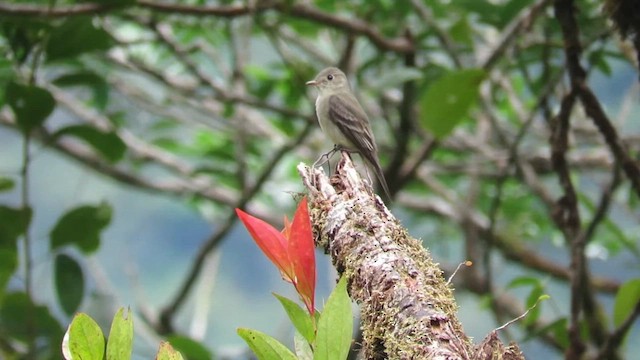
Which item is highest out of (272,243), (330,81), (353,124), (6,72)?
(330,81)

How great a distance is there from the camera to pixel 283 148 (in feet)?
14.0

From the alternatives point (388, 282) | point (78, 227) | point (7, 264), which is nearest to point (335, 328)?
point (388, 282)

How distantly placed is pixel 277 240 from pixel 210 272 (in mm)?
4118

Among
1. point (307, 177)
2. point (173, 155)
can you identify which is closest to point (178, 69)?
point (173, 155)

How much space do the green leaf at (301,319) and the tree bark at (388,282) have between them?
0.32 feet

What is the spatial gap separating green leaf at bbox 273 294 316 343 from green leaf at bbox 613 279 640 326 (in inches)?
61.3

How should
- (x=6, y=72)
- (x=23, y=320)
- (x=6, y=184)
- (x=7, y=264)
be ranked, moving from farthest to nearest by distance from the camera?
(x=6, y=72), (x=6, y=184), (x=23, y=320), (x=7, y=264)

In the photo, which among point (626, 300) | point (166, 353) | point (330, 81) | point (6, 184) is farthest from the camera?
point (330, 81)

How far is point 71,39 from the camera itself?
2775mm

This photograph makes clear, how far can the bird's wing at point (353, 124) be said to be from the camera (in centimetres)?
345

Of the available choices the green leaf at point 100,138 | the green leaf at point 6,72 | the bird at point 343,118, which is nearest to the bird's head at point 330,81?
the bird at point 343,118

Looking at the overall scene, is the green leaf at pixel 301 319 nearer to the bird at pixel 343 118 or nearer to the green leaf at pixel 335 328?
the green leaf at pixel 335 328

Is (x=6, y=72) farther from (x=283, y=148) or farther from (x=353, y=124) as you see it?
(x=283, y=148)

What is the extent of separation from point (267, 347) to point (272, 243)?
Result: 19cm
